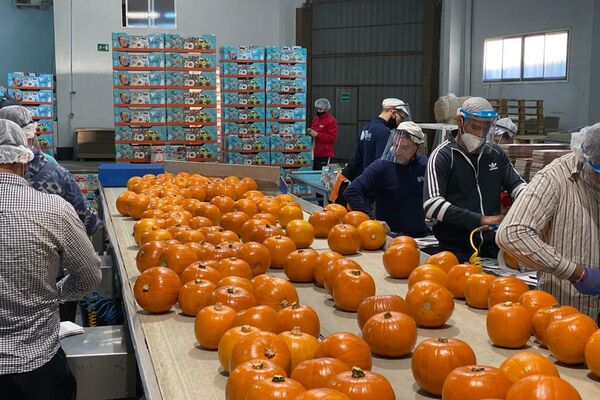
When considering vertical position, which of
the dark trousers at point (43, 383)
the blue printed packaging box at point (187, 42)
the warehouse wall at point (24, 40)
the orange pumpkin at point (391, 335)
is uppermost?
the warehouse wall at point (24, 40)

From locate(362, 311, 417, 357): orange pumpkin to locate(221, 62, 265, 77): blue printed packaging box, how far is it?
38.3ft

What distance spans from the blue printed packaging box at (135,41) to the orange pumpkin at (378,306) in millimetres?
10838

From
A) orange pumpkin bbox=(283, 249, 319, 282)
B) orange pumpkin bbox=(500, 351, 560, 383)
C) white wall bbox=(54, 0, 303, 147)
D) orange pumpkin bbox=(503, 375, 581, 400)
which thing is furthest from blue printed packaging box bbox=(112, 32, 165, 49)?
orange pumpkin bbox=(503, 375, 581, 400)

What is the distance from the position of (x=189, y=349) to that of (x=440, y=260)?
1.33 metres

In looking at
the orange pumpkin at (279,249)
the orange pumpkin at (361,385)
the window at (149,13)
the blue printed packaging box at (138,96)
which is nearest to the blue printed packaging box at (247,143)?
the blue printed packaging box at (138,96)

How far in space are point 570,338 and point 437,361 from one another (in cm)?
52

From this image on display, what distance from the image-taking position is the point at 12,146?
3.14 metres

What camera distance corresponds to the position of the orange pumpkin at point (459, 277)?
3.23 meters

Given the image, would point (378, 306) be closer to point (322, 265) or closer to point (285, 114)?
point (322, 265)

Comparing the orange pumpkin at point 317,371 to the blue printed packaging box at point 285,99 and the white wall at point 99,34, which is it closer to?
the blue printed packaging box at point 285,99

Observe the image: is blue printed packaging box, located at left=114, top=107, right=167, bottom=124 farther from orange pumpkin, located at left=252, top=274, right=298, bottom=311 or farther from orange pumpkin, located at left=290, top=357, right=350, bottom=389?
orange pumpkin, located at left=290, top=357, right=350, bottom=389

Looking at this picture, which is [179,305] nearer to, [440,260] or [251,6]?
[440,260]

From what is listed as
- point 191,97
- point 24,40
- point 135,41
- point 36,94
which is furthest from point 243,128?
point 24,40

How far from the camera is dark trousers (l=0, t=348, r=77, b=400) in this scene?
2990 mm
